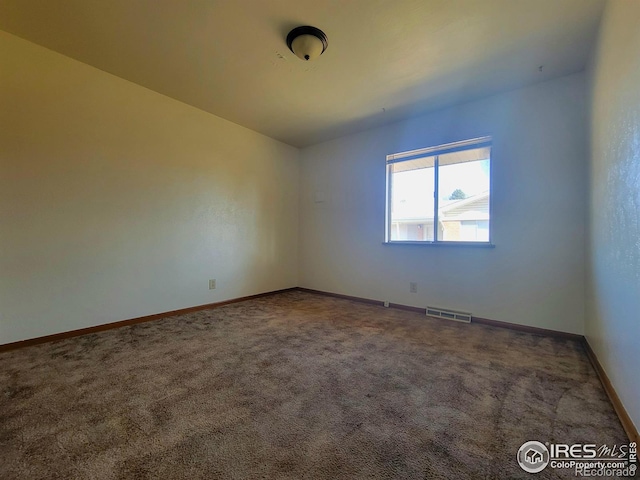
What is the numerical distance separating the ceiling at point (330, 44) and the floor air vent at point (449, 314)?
99.2 inches

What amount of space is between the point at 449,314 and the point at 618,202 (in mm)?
2021

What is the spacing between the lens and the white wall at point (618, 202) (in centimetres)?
128

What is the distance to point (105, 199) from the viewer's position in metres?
2.74

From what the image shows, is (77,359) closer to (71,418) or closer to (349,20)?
(71,418)

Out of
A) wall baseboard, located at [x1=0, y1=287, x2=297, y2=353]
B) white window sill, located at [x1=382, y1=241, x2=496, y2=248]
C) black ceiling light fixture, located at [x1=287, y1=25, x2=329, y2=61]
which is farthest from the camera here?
white window sill, located at [x1=382, y1=241, x2=496, y2=248]

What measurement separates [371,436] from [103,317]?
9.40ft

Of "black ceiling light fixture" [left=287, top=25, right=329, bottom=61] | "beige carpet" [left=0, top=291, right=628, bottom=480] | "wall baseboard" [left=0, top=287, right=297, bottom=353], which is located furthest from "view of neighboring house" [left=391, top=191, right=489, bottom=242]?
"wall baseboard" [left=0, top=287, right=297, bottom=353]

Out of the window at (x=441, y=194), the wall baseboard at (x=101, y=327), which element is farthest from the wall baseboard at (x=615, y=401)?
the wall baseboard at (x=101, y=327)

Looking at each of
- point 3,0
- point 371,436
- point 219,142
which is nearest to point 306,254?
point 219,142

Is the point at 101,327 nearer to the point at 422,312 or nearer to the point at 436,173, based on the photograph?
the point at 422,312

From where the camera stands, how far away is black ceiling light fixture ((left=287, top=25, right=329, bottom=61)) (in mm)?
2084

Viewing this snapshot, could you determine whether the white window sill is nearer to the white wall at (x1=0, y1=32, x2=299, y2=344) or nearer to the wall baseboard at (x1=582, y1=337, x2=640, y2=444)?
the wall baseboard at (x1=582, y1=337, x2=640, y2=444)

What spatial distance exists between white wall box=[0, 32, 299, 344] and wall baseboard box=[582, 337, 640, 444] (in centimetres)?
382

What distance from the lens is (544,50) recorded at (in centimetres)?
227
